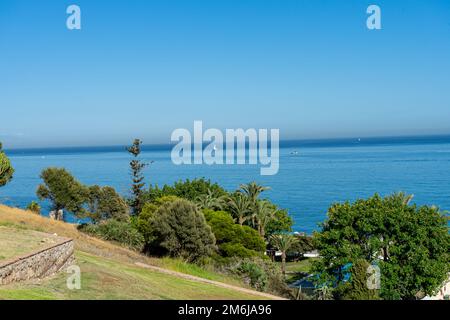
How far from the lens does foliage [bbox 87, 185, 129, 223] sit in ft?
160

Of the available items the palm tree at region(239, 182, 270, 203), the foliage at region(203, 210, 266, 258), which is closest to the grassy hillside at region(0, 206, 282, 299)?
the foliage at region(203, 210, 266, 258)

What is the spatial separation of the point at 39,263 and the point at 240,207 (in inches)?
1520

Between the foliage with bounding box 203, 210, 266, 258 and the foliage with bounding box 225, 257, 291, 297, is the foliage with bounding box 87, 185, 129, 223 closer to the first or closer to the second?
the foliage with bounding box 203, 210, 266, 258

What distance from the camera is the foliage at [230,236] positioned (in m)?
40.9

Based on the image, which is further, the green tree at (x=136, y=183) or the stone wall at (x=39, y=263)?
the green tree at (x=136, y=183)

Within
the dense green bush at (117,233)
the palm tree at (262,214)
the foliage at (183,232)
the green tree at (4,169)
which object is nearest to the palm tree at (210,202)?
the palm tree at (262,214)

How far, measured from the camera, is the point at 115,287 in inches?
512

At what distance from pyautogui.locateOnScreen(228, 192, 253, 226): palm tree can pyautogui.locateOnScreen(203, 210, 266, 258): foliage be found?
7.63 metres

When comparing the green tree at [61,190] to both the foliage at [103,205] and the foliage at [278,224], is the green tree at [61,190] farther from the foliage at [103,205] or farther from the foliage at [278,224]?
the foliage at [278,224]

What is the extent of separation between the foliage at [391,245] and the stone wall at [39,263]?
19.8 metres

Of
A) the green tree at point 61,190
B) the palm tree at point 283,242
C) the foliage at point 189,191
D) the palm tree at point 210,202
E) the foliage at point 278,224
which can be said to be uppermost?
the green tree at point 61,190
